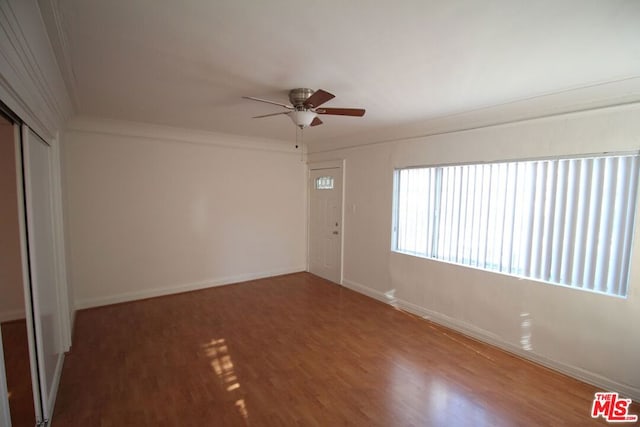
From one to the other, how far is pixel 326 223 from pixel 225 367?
3102 mm

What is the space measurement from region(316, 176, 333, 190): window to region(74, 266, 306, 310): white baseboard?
66.7 inches

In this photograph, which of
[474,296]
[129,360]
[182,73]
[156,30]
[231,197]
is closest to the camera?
[156,30]

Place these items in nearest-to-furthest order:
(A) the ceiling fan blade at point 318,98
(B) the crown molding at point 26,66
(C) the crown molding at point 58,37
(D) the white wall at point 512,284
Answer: (B) the crown molding at point 26,66 < (C) the crown molding at point 58,37 < (A) the ceiling fan blade at point 318,98 < (D) the white wall at point 512,284

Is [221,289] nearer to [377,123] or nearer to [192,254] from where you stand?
[192,254]

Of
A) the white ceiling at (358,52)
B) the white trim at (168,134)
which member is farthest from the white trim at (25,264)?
the white trim at (168,134)

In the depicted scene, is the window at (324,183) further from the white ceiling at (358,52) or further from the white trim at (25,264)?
the white trim at (25,264)

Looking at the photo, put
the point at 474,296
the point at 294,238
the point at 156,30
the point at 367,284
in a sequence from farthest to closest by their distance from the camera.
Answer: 1. the point at 294,238
2. the point at 367,284
3. the point at 474,296
4. the point at 156,30

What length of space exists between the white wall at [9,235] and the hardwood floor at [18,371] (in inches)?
4.3

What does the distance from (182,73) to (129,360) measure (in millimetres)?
2594

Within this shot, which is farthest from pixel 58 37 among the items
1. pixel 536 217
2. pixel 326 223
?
pixel 326 223

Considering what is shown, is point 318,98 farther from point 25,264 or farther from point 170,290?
point 170,290

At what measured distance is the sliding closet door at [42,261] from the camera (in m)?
1.85

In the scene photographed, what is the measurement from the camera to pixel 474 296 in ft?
10.6

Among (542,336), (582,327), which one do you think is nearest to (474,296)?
(542,336)
